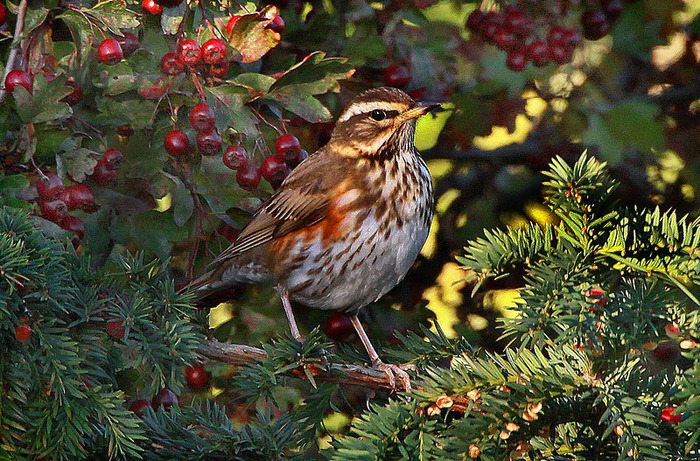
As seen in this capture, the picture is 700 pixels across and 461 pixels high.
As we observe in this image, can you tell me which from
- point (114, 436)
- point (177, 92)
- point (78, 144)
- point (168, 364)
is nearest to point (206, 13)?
point (177, 92)

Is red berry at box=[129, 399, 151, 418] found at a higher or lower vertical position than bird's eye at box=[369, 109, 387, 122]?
lower

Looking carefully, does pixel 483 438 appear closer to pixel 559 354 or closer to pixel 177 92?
pixel 559 354

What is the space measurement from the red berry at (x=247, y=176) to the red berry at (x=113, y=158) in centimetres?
29

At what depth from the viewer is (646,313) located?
161cm

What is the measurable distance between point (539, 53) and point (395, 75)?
22.6 inches

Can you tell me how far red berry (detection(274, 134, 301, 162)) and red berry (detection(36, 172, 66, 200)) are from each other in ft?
1.90

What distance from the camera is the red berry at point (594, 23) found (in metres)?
3.35

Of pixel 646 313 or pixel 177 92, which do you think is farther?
pixel 177 92

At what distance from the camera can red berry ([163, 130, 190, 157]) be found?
2.35 meters

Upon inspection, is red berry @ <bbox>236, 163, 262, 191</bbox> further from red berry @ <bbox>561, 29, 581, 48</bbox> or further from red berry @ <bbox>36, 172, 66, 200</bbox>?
red berry @ <bbox>561, 29, 581, 48</bbox>

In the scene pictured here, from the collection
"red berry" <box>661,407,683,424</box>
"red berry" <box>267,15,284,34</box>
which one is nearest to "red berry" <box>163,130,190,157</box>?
"red berry" <box>267,15,284,34</box>

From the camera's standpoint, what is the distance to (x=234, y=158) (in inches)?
95.5

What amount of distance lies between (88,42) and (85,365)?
983 millimetres

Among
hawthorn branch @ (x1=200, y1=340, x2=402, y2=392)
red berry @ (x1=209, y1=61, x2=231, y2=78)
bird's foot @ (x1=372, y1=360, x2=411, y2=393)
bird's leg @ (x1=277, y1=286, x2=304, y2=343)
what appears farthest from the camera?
bird's leg @ (x1=277, y1=286, x2=304, y2=343)
